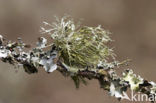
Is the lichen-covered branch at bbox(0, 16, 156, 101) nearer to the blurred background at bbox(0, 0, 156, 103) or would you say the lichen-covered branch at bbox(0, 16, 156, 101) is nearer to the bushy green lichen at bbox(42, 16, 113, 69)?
the bushy green lichen at bbox(42, 16, 113, 69)

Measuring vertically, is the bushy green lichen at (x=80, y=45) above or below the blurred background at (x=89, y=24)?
below

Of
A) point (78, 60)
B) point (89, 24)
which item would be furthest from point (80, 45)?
point (89, 24)

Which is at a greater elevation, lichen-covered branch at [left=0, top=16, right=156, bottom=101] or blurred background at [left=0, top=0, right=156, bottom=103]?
blurred background at [left=0, top=0, right=156, bottom=103]

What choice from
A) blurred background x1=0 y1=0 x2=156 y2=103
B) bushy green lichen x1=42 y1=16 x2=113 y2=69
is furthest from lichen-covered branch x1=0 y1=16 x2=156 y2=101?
blurred background x1=0 y1=0 x2=156 y2=103

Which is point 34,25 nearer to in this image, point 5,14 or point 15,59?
point 5,14

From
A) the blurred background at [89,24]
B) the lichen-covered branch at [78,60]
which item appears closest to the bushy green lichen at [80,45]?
the lichen-covered branch at [78,60]

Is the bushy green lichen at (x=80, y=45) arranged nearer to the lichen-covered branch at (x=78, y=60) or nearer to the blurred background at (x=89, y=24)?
the lichen-covered branch at (x=78, y=60)

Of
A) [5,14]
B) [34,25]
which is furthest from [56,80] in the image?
[5,14]

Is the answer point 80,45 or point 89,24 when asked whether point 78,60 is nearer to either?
point 80,45
